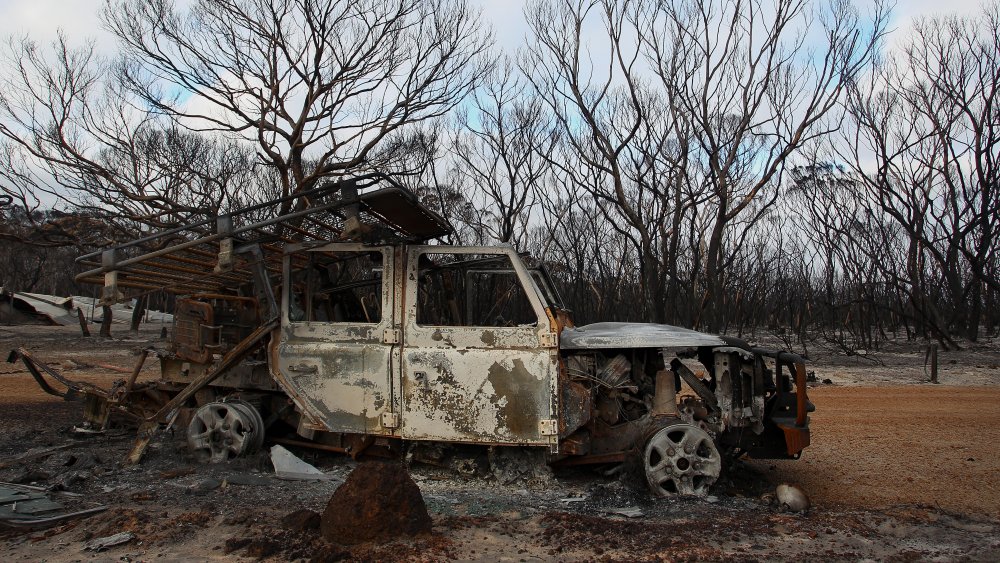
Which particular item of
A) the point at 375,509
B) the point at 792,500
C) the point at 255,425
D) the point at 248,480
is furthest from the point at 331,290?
the point at 792,500

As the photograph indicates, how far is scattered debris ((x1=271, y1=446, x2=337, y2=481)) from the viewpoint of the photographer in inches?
206

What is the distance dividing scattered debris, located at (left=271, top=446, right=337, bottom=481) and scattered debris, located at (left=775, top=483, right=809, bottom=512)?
318cm

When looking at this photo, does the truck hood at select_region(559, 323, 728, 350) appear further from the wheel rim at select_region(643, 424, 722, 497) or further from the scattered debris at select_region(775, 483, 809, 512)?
the scattered debris at select_region(775, 483, 809, 512)

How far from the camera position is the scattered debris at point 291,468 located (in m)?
5.23

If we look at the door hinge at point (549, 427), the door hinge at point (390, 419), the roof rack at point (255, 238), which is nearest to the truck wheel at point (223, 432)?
the roof rack at point (255, 238)

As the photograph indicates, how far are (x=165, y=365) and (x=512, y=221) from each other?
59.7 ft

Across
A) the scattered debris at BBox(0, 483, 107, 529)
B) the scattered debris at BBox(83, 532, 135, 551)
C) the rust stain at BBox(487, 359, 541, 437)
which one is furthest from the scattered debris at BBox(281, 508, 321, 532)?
the rust stain at BBox(487, 359, 541, 437)

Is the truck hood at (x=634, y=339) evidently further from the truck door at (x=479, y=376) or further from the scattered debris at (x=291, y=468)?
the scattered debris at (x=291, y=468)

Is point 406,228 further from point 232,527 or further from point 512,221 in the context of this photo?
point 512,221

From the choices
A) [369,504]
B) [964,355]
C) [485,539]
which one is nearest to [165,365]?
[369,504]

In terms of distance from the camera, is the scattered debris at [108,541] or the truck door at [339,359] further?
the truck door at [339,359]

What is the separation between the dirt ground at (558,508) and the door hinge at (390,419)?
502 mm

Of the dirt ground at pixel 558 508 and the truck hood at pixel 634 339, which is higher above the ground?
the truck hood at pixel 634 339

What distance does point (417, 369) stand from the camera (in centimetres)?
508
